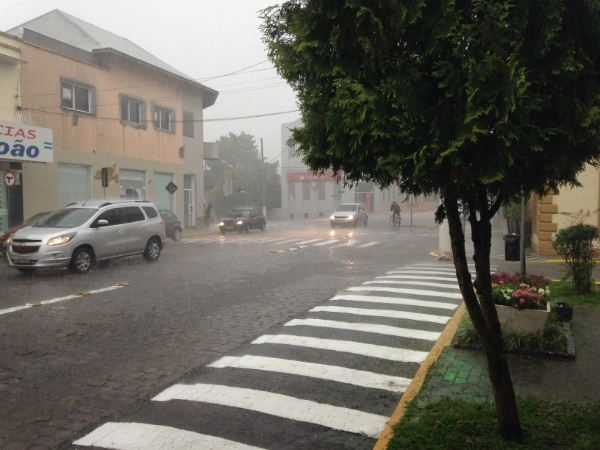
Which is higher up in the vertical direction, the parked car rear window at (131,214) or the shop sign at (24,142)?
the shop sign at (24,142)

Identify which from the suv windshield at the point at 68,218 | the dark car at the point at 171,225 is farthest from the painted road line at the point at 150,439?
the dark car at the point at 171,225

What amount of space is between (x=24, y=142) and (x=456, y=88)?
63.7ft

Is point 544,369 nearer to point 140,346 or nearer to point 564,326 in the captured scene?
point 564,326

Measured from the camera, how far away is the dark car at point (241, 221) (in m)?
31.2

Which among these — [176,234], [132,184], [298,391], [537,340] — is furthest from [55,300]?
[132,184]

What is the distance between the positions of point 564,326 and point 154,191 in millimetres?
26556

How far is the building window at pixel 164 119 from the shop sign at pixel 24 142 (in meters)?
11.2

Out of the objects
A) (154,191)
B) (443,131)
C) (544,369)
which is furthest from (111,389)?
(154,191)

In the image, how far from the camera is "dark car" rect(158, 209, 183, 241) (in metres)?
25.2

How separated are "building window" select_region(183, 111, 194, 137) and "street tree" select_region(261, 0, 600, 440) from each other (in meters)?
32.3

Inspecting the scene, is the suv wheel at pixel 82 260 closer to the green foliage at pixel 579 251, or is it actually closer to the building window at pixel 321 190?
the green foliage at pixel 579 251

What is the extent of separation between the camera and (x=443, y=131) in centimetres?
323

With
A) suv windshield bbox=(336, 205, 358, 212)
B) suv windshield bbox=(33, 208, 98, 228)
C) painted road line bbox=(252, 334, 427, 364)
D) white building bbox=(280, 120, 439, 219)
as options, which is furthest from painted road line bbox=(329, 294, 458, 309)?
white building bbox=(280, 120, 439, 219)

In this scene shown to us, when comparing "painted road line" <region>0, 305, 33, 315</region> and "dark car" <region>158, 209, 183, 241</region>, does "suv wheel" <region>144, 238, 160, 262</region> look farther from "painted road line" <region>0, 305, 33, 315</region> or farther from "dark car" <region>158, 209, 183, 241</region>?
"dark car" <region>158, 209, 183, 241</region>
